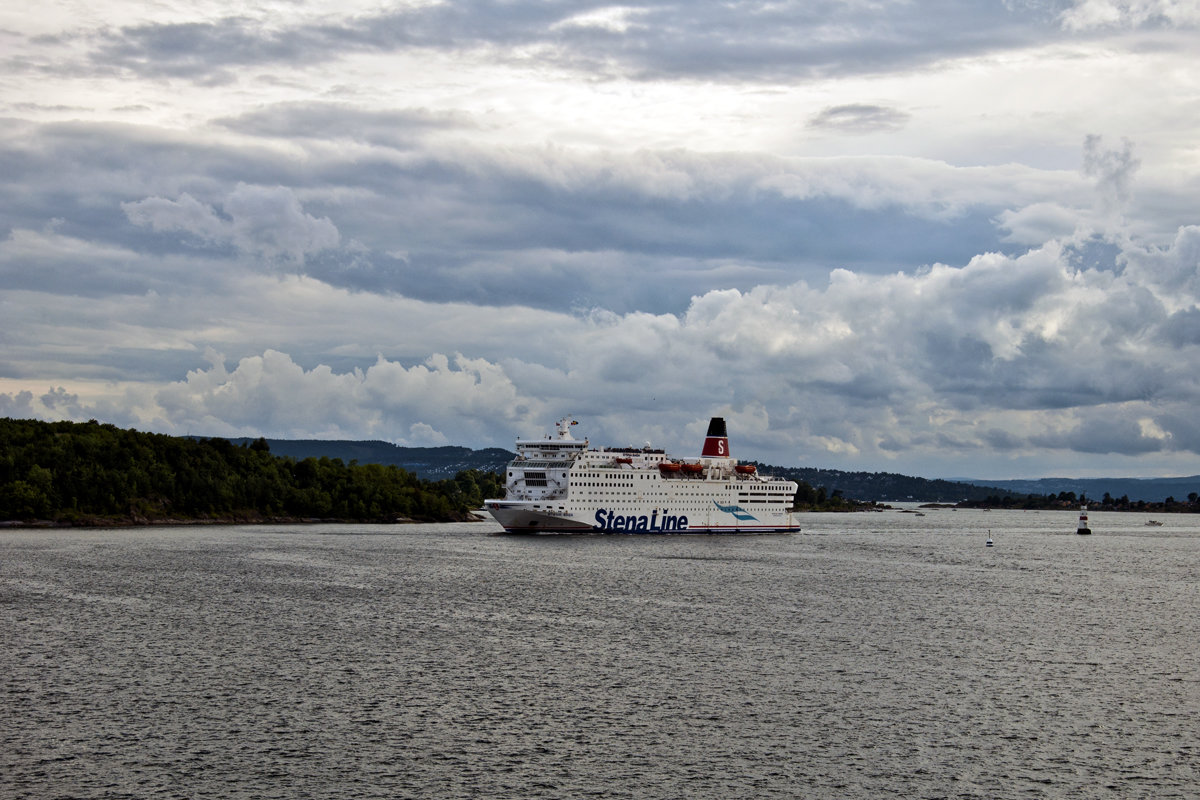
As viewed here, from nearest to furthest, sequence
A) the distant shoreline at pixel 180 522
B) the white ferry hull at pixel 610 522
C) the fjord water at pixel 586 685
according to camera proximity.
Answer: the fjord water at pixel 586 685
the white ferry hull at pixel 610 522
the distant shoreline at pixel 180 522

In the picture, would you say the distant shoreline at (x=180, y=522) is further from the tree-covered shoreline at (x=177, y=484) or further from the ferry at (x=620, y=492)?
the ferry at (x=620, y=492)

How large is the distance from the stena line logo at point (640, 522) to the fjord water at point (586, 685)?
39.6m

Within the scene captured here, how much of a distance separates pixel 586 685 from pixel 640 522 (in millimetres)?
81779

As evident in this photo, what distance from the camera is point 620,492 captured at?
11750 cm

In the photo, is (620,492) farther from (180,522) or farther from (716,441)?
(180,522)

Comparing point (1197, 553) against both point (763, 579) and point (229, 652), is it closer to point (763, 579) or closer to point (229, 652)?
point (763, 579)

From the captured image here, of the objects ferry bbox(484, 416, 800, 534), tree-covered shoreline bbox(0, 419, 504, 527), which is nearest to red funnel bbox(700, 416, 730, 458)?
ferry bbox(484, 416, 800, 534)

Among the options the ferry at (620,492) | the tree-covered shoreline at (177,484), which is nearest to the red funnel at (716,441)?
the ferry at (620,492)

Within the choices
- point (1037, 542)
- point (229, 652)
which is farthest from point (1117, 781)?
point (1037, 542)

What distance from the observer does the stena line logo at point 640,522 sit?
116188 millimetres

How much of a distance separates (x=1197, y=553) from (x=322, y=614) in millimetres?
103367

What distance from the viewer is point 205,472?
501ft

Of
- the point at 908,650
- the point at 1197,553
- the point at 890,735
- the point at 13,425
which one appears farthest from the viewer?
the point at 13,425

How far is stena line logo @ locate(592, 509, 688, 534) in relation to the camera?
116 meters
